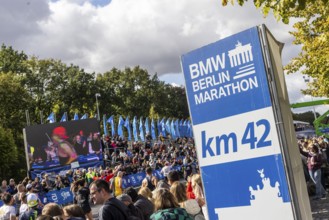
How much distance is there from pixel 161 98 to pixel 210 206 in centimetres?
9020

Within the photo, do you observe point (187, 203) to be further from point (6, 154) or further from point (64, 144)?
point (6, 154)

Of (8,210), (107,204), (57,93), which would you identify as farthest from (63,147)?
(57,93)

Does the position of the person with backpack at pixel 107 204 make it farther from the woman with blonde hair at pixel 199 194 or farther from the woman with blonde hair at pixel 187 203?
the woman with blonde hair at pixel 199 194

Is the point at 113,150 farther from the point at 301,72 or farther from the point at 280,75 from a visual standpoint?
the point at 280,75

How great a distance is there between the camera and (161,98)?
93.2m

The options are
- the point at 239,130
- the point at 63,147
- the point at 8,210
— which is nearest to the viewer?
the point at 239,130

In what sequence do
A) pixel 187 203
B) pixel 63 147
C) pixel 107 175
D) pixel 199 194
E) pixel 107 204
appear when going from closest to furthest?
pixel 107 204 < pixel 187 203 < pixel 199 194 < pixel 107 175 < pixel 63 147

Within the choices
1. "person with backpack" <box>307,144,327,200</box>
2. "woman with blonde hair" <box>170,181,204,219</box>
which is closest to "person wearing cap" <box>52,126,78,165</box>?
"person with backpack" <box>307,144,327,200</box>

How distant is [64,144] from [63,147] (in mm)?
227

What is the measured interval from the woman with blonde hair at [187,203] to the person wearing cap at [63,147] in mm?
23984

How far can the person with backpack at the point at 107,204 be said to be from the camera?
467 cm

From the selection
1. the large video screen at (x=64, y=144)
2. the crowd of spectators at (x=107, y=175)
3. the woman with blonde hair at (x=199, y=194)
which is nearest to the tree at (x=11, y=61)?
the crowd of spectators at (x=107, y=175)

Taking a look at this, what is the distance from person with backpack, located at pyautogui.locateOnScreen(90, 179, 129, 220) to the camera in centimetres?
467

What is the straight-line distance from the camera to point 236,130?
296 cm
